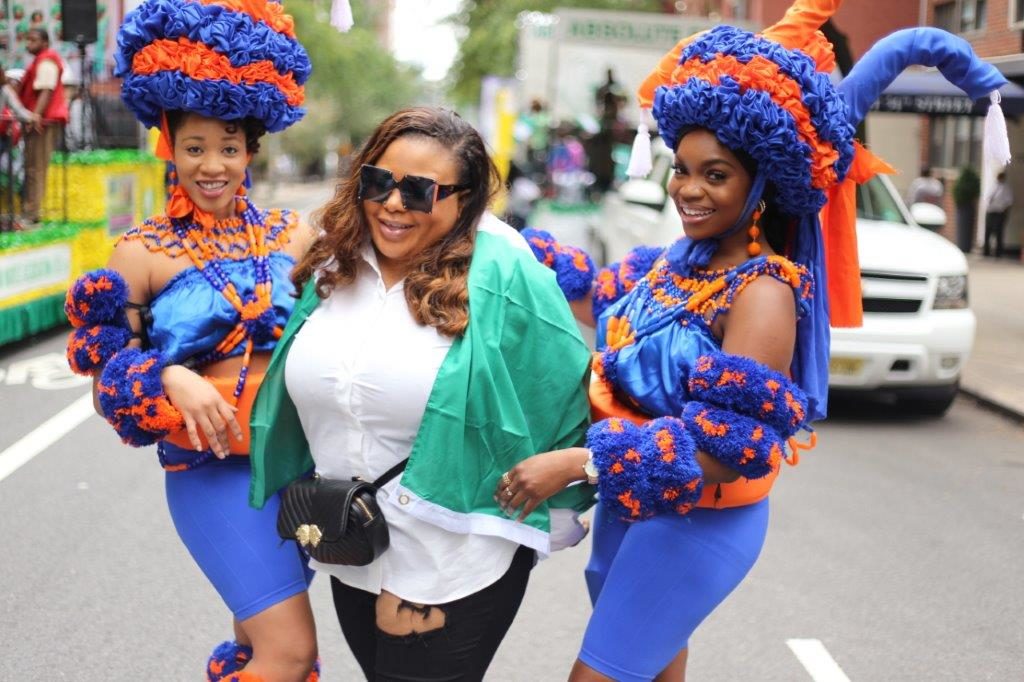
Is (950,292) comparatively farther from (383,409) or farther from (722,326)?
(383,409)

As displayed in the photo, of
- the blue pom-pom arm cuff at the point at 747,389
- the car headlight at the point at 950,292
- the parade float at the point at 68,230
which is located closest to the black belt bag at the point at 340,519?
the blue pom-pom arm cuff at the point at 747,389

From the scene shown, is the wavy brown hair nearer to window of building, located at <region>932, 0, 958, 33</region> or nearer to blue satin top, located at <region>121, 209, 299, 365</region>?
blue satin top, located at <region>121, 209, 299, 365</region>

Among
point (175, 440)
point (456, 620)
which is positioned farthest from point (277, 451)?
point (456, 620)

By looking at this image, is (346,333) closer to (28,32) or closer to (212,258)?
(212,258)

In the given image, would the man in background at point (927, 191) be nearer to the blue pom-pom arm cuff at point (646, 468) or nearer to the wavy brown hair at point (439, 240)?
the wavy brown hair at point (439, 240)

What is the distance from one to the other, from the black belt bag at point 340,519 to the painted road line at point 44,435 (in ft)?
15.6

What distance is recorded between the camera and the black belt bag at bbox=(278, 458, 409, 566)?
7.95 feet

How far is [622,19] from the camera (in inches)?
717

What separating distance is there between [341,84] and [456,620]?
142 feet

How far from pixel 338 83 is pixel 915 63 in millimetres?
42106

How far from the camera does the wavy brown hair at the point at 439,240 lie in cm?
249

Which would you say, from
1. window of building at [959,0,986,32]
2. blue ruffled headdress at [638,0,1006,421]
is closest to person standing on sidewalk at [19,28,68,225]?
blue ruffled headdress at [638,0,1006,421]

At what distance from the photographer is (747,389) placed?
7.76 feet

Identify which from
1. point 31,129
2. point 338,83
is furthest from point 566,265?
point 338,83
